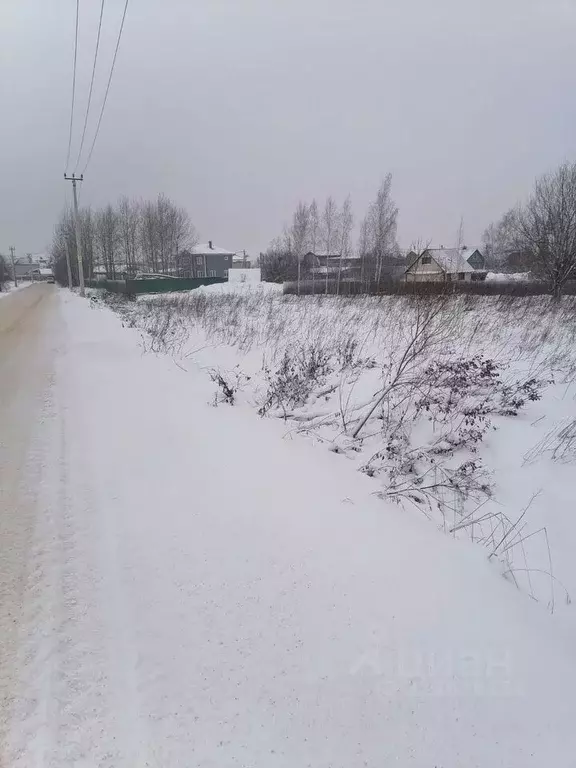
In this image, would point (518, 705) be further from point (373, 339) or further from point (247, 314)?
point (247, 314)

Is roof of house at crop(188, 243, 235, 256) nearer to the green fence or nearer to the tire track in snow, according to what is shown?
the green fence

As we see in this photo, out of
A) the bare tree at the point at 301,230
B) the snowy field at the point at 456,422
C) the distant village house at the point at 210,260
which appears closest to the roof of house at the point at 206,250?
the distant village house at the point at 210,260

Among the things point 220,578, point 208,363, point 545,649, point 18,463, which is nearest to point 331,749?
point 220,578

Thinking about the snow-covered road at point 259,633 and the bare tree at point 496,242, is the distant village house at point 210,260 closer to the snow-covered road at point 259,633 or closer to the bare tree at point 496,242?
the bare tree at point 496,242

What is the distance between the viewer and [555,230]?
776 inches

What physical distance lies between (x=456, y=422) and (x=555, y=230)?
777 inches

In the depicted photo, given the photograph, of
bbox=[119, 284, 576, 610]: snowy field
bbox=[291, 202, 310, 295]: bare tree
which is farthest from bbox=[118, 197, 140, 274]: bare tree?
bbox=[119, 284, 576, 610]: snowy field

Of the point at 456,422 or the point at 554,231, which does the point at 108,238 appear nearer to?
the point at 554,231

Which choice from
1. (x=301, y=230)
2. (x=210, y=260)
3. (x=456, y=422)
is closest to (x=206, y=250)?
(x=210, y=260)

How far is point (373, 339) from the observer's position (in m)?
9.75

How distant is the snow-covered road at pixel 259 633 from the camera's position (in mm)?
1604

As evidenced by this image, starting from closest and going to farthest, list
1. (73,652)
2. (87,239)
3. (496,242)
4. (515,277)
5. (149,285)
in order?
(73,652), (515,277), (149,285), (87,239), (496,242)

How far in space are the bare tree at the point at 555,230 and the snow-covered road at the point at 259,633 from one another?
Answer: 2039 cm

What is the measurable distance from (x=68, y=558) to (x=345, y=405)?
12.3 feet
